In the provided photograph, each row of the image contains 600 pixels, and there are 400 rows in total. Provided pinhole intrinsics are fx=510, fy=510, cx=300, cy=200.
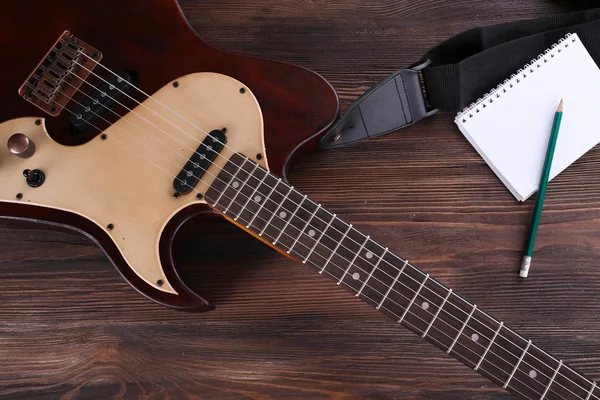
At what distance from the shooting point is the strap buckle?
0.83m

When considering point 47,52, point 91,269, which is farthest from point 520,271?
point 47,52

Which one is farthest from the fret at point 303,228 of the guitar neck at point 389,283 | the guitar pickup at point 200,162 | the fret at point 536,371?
the fret at point 536,371

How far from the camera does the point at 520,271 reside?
2.68 ft

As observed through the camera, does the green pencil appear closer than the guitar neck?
Answer: No

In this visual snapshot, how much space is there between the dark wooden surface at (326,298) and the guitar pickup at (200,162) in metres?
0.15

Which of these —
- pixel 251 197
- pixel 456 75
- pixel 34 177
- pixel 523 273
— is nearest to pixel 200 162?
pixel 251 197

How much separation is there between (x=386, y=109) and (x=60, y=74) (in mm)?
512

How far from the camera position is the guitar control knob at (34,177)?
0.74 m

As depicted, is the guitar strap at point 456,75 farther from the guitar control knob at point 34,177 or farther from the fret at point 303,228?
the guitar control knob at point 34,177

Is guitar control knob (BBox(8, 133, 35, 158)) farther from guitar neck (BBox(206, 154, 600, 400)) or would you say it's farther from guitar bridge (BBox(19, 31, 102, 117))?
guitar neck (BBox(206, 154, 600, 400))

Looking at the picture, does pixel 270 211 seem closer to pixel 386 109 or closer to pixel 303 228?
pixel 303 228

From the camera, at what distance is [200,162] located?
2.40ft

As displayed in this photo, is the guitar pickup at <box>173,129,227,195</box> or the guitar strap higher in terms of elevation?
the guitar strap

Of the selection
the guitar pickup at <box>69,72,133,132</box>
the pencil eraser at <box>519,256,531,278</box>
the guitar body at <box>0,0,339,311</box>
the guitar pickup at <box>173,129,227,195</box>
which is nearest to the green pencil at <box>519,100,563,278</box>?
the pencil eraser at <box>519,256,531,278</box>
